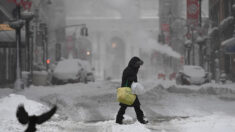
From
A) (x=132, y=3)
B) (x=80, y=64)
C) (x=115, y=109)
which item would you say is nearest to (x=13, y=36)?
(x=80, y=64)

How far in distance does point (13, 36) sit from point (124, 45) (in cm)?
8533

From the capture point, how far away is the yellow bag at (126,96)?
9.21 m

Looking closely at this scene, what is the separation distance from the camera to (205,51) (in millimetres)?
51375

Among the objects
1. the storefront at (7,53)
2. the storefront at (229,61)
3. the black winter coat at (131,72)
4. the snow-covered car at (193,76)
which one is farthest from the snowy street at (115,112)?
the storefront at (7,53)

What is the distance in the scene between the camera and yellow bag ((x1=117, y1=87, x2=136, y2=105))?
9.21 m

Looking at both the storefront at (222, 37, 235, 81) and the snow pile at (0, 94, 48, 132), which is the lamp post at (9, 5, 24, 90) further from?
the storefront at (222, 37, 235, 81)

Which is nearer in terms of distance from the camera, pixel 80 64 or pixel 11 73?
pixel 80 64

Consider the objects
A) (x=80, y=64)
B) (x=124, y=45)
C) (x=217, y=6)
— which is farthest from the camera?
(x=124, y=45)

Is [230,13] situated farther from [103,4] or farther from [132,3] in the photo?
[103,4]

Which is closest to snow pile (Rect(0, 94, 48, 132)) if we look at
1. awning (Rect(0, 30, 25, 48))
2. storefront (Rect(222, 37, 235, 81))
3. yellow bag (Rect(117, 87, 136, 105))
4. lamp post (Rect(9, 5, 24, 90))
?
yellow bag (Rect(117, 87, 136, 105))

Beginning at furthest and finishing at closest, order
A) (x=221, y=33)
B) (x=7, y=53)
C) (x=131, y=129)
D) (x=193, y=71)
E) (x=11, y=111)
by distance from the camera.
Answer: (x=221, y=33) → (x=7, y=53) → (x=193, y=71) → (x=11, y=111) → (x=131, y=129)

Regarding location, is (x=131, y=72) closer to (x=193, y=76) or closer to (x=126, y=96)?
(x=126, y=96)

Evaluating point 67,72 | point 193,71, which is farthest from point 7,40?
point 193,71

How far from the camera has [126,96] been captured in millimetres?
9242
